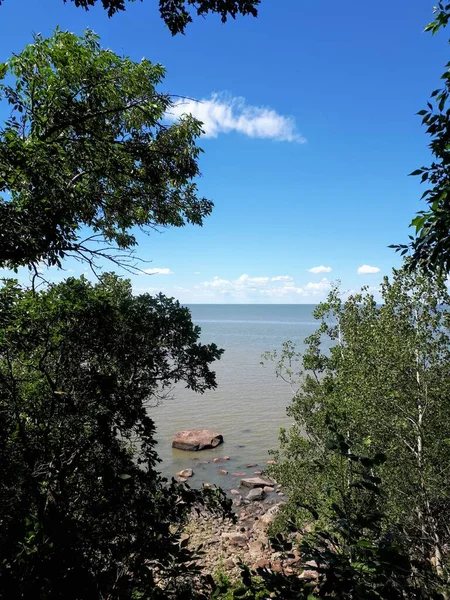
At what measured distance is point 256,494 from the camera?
2555 cm

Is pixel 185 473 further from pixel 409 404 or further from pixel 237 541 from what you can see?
pixel 409 404

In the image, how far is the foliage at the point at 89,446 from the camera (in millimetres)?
3955

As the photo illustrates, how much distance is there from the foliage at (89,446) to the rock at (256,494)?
20.4m

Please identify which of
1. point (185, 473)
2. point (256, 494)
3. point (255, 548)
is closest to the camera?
point (255, 548)

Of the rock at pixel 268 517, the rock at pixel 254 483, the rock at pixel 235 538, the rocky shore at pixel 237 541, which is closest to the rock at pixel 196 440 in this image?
the rock at pixel 254 483

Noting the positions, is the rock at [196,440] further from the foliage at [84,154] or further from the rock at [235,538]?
the foliage at [84,154]

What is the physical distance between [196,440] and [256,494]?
7703 millimetres

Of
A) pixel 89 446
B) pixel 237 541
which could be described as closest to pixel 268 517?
pixel 237 541

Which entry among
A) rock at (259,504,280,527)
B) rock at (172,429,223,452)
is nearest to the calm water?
rock at (172,429,223,452)

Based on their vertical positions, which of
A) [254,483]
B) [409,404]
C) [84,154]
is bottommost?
[254,483]

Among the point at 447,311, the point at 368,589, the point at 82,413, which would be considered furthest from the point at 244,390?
the point at 368,589

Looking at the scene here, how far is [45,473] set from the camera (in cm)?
593

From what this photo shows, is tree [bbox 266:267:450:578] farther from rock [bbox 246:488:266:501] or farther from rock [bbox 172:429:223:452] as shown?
rock [bbox 172:429:223:452]

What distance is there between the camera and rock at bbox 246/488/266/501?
2541cm
